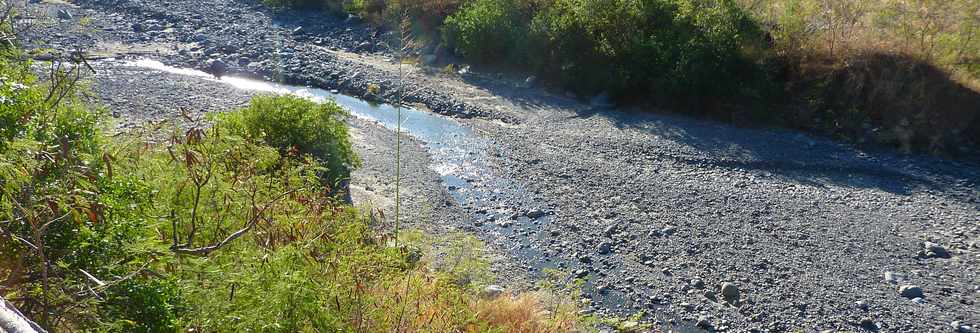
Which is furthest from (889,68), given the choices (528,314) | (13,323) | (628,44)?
(13,323)

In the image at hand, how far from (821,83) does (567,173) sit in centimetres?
551

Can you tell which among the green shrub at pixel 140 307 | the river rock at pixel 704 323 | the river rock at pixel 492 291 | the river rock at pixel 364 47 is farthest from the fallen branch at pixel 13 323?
the river rock at pixel 364 47

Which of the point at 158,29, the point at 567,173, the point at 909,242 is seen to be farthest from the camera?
the point at 158,29

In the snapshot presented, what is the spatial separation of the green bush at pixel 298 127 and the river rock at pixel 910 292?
19.2 feet

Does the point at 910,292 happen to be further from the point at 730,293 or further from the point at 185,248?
the point at 185,248

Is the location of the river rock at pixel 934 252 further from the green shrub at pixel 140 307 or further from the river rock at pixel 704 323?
the green shrub at pixel 140 307

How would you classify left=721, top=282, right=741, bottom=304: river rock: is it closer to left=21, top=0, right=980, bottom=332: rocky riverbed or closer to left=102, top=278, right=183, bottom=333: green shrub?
left=21, top=0, right=980, bottom=332: rocky riverbed

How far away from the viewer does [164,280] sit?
321cm

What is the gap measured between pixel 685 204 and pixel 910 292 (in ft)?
8.98

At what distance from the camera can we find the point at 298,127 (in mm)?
7945

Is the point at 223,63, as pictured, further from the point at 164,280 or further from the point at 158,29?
the point at 164,280

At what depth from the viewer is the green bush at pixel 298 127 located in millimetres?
7789

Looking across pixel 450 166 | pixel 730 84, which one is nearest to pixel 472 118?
pixel 450 166

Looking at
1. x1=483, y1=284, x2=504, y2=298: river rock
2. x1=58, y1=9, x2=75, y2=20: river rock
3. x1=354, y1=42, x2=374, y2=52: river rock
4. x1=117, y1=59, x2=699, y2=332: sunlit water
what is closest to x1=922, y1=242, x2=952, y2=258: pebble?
x1=117, y1=59, x2=699, y2=332: sunlit water
